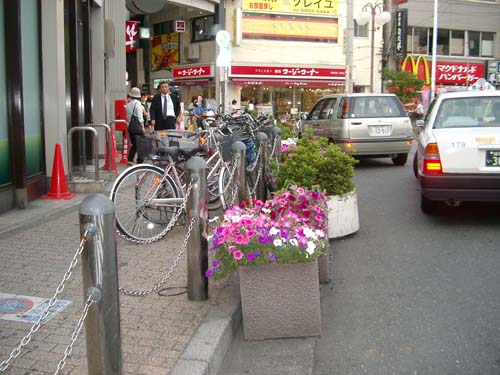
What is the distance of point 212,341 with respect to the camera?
3.67 m

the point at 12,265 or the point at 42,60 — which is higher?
the point at 42,60

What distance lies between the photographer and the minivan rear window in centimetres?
1309

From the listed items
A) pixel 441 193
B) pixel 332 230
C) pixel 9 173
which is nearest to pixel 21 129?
pixel 9 173

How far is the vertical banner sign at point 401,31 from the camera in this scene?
36.2 meters

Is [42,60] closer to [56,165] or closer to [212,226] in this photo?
[56,165]

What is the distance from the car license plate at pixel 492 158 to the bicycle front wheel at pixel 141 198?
3.65 metres

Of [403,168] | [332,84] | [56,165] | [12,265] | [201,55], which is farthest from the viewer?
[332,84]

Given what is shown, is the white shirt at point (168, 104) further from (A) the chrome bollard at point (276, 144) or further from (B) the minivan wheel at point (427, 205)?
(B) the minivan wheel at point (427, 205)

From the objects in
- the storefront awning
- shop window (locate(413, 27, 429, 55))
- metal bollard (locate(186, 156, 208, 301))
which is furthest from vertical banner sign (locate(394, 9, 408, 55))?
metal bollard (locate(186, 156, 208, 301))

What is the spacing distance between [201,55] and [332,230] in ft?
90.6

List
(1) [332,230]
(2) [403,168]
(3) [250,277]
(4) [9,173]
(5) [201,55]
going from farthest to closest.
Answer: (5) [201,55], (2) [403,168], (4) [9,173], (1) [332,230], (3) [250,277]

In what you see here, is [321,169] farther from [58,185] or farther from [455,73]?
[455,73]

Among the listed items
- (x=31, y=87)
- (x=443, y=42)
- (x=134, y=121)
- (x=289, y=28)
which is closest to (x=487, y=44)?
(x=443, y=42)

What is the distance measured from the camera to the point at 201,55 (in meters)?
32.8
